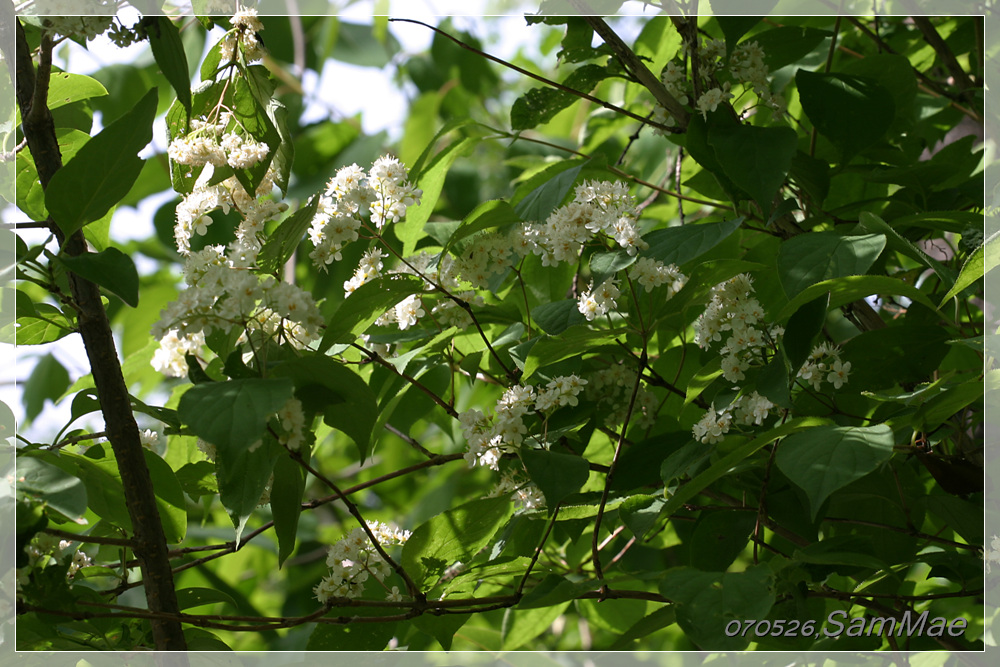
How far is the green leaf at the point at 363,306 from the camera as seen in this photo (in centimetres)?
84

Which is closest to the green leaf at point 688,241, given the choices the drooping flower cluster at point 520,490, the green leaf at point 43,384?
the drooping flower cluster at point 520,490

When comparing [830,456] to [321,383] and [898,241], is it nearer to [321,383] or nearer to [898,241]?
[898,241]

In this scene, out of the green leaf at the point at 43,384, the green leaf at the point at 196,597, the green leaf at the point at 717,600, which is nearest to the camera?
the green leaf at the point at 717,600

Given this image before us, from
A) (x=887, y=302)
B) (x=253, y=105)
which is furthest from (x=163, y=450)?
(x=887, y=302)

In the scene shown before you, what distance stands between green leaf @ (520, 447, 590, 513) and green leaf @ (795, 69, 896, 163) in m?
0.63

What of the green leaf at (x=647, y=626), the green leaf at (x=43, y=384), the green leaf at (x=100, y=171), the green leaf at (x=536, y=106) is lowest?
the green leaf at (x=647, y=626)

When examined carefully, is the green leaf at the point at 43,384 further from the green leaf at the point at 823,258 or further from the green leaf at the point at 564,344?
the green leaf at the point at 823,258

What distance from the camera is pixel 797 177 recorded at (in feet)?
3.47

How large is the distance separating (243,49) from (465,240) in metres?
0.36


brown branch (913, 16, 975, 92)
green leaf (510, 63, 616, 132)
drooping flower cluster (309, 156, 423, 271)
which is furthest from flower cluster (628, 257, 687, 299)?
brown branch (913, 16, 975, 92)

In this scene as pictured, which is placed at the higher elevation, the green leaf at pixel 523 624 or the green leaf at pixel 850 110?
the green leaf at pixel 850 110

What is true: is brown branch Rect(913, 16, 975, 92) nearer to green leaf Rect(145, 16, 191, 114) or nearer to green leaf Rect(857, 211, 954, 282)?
green leaf Rect(857, 211, 954, 282)

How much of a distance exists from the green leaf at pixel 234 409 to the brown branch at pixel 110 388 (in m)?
0.19

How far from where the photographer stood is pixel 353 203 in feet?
3.13
